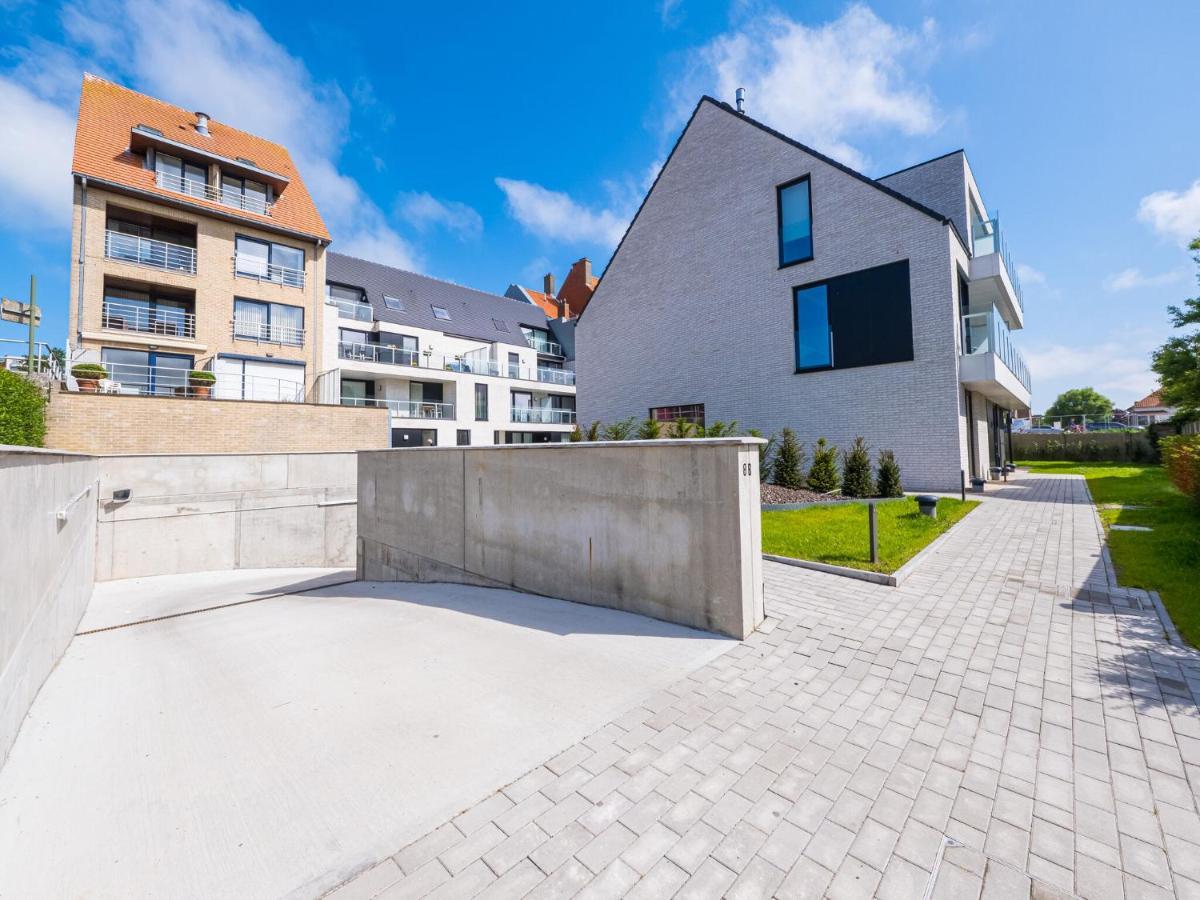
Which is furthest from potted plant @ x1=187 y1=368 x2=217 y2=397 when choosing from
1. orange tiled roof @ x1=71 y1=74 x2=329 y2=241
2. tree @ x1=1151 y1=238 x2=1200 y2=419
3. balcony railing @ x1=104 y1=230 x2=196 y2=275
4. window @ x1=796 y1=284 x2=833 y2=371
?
tree @ x1=1151 y1=238 x2=1200 y2=419

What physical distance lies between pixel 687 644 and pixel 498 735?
6.11 feet

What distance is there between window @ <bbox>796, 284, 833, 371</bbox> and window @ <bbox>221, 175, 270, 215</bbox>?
2174 centimetres

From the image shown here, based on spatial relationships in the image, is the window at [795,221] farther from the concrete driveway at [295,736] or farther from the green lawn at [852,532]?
the concrete driveway at [295,736]

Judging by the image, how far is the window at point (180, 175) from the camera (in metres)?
18.3

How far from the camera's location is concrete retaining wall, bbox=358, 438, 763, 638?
442cm

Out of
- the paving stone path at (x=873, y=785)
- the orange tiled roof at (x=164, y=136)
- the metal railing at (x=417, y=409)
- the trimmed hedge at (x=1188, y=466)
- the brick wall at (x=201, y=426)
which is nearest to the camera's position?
the paving stone path at (x=873, y=785)

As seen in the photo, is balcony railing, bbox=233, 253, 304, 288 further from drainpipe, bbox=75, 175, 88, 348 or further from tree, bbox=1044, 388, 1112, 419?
tree, bbox=1044, 388, 1112, 419

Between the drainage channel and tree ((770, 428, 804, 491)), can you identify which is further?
tree ((770, 428, 804, 491))

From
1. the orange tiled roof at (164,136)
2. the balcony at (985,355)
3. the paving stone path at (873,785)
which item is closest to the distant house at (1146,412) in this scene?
the balcony at (985,355)

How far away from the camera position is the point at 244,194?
20250mm

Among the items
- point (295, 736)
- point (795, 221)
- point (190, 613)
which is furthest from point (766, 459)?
point (295, 736)

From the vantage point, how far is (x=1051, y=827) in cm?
223

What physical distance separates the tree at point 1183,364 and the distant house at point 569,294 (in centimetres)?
3220

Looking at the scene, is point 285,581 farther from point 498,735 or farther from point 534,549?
point 498,735
